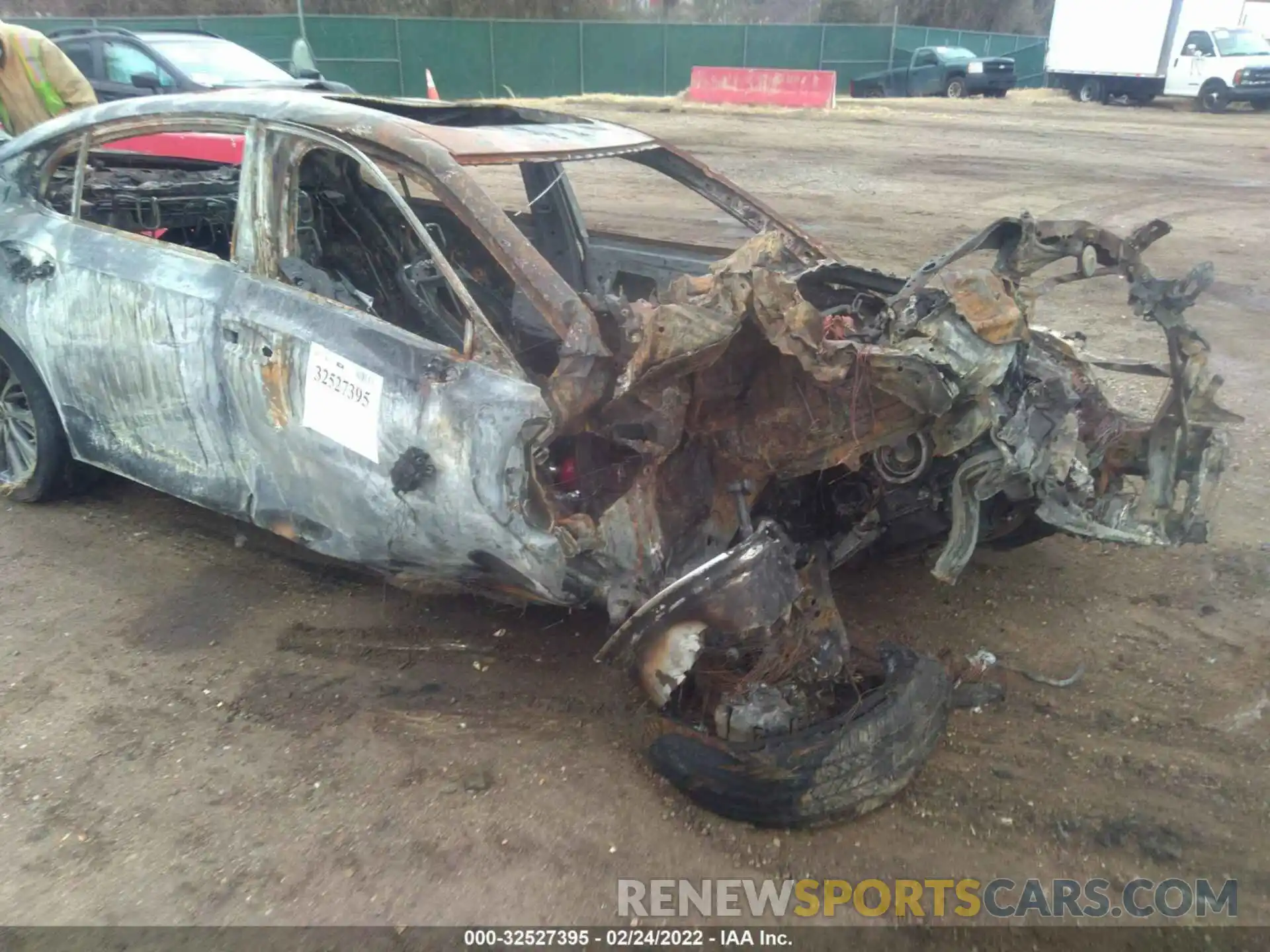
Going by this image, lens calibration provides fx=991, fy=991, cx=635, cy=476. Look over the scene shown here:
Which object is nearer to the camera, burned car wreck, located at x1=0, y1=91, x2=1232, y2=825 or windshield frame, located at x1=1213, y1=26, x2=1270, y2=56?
burned car wreck, located at x1=0, y1=91, x2=1232, y2=825

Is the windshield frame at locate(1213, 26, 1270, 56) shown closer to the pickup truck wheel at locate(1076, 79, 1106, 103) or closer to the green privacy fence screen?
the pickup truck wheel at locate(1076, 79, 1106, 103)

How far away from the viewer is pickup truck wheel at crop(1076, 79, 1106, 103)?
2508 cm

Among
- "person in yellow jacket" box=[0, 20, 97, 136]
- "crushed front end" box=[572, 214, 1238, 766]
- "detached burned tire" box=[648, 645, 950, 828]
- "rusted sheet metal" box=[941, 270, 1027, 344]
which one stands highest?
"person in yellow jacket" box=[0, 20, 97, 136]

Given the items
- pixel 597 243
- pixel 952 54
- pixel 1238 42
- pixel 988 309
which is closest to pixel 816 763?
pixel 988 309

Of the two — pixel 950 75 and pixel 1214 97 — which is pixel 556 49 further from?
pixel 1214 97

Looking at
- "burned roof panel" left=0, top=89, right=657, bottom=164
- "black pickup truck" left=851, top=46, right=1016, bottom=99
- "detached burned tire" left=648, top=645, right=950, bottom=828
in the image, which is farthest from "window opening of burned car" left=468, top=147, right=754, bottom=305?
"black pickup truck" left=851, top=46, right=1016, bottom=99

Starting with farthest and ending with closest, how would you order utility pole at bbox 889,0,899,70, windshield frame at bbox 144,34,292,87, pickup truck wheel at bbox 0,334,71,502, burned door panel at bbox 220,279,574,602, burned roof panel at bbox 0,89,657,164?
utility pole at bbox 889,0,899,70 < windshield frame at bbox 144,34,292,87 < pickup truck wheel at bbox 0,334,71,502 < burned roof panel at bbox 0,89,657,164 < burned door panel at bbox 220,279,574,602

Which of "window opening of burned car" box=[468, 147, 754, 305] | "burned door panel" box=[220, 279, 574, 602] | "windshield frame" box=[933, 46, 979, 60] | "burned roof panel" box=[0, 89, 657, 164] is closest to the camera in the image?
"burned door panel" box=[220, 279, 574, 602]

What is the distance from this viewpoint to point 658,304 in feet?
9.40

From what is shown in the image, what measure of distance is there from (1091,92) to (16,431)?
27135mm

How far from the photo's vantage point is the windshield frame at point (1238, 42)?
2194cm

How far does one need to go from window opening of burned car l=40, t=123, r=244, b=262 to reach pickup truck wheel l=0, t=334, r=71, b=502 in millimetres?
716

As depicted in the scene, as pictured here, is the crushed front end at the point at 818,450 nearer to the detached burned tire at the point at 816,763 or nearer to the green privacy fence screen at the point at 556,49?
the detached burned tire at the point at 816,763

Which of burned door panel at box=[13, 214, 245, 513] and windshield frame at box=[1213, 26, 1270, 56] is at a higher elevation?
windshield frame at box=[1213, 26, 1270, 56]
